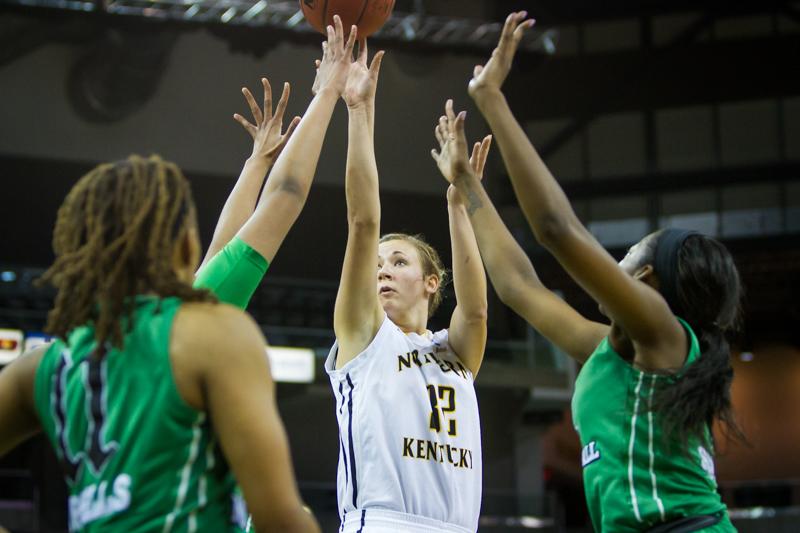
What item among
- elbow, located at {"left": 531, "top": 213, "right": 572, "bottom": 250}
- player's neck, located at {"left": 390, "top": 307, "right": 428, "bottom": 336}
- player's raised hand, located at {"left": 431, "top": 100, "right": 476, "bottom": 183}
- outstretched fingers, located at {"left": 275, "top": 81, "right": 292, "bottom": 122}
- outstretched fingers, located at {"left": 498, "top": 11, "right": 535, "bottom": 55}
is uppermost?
outstretched fingers, located at {"left": 275, "top": 81, "right": 292, "bottom": 122}

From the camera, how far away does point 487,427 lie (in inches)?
679

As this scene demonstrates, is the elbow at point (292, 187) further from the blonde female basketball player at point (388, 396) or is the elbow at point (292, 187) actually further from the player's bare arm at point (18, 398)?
the player's bare arm at point (18, 398)

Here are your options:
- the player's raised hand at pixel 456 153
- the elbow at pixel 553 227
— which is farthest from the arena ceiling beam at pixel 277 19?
the elbow at pixel 553 227

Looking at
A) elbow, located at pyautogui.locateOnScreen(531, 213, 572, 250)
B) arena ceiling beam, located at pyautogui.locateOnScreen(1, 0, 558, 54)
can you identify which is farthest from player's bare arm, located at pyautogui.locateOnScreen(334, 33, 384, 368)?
arena ceiling beam, located at pyautogui.locateOnScreen(1, 0, 558, 54)

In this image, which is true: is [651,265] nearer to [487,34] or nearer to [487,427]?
[487,34]

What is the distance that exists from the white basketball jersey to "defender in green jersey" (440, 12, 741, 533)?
0.96m

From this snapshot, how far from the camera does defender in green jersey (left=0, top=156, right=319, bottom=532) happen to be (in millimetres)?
1962

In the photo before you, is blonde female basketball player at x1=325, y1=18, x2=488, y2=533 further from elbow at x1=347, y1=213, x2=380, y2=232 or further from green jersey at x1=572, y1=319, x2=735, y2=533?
green jersey at x1=572, y1=319, x2=735, y2=533

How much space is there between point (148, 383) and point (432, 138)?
522 inches

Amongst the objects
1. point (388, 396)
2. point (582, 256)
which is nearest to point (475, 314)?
point (388, 396)

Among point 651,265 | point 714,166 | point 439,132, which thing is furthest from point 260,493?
point 714,166

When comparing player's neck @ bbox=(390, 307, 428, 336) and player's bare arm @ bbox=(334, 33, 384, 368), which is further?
player's neck @ bbox=(390, 307, 428, 336)

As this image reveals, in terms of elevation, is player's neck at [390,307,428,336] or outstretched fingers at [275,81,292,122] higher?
outstretched fingers at [275,81,292,122]

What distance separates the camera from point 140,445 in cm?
199
